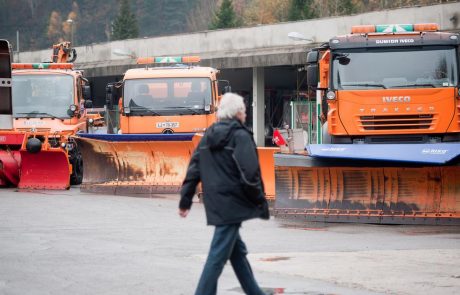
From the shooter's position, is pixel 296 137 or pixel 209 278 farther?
pixel 296 137

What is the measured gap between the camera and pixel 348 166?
14961 mm

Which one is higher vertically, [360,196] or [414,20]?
[414,20]

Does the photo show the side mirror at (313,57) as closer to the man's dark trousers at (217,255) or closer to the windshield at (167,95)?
the windshield at (167,95)

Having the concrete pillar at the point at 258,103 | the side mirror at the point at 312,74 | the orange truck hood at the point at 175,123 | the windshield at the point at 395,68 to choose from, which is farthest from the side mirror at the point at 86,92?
the concrete pillar at the point at 258,103

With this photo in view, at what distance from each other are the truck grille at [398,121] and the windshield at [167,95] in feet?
20.8

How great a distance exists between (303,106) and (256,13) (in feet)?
191

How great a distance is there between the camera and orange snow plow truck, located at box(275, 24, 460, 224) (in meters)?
14.5

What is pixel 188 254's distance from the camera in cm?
1164

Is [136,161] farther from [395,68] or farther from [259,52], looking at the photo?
[259,52]

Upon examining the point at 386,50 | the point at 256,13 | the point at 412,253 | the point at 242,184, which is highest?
the point at 256,13

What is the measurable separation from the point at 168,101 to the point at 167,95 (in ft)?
0.53

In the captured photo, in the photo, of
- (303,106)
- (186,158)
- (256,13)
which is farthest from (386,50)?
(256,13)

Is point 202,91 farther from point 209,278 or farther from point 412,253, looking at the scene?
point 209,278

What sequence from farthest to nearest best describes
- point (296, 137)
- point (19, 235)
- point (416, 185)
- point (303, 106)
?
point (303, 106) → point (296, 137) → point (416, 185) → point (19, 235)
